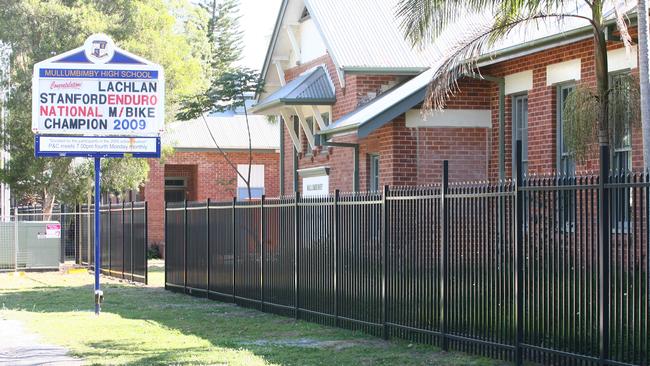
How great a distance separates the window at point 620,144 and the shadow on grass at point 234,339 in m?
2.59

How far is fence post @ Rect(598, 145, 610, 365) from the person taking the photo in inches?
394

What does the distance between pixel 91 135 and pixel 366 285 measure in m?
6.60

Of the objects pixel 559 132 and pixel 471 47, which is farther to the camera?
pixel 559 132

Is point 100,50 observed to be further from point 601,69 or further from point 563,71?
point 601,69

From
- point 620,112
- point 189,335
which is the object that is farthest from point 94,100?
point 620,112

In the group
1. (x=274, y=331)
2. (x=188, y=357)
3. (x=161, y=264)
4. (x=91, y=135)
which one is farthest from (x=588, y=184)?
(x=161, y=264)

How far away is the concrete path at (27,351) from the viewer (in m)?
12.4

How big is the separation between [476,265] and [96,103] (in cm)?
913

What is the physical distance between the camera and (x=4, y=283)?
2719 centimetres

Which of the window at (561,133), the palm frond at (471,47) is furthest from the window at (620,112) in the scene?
the window at (561,133)

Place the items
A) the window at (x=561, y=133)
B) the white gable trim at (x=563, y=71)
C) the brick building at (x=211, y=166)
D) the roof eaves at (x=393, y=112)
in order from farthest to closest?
the brick building at (x=211, y=166), the roof eaves at (x=393, y=112), the window at (x=561, y=133), the white gable trim at (x=563, y=71)

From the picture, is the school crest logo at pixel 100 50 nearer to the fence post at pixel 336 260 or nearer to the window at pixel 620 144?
the fence post at pixel 336 260

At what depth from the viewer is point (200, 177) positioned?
44000mm

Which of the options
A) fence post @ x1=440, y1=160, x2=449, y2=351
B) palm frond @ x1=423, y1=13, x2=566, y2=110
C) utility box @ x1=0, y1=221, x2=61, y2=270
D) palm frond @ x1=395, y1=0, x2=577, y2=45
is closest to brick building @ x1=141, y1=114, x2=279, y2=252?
utility box @ x1=0, y1=221, x2=61, y2=270
